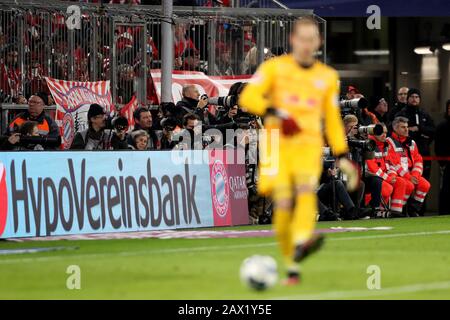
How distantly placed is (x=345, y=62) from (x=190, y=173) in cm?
1096

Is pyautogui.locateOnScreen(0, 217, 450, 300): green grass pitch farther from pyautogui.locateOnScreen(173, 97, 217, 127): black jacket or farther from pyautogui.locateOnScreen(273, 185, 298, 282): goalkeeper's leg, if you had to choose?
pyautogui.locateOnScreen(173, 97, 217, 127): black jacket

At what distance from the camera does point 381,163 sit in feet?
77.7

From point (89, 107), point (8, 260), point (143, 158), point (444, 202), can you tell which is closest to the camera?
point (8, 260)

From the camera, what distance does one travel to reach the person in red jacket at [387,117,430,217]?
23844 millimetres

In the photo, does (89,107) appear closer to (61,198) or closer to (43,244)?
(61,198)

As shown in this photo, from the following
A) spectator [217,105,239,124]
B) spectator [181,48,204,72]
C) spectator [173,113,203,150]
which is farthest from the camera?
spectator [181,48,204,72]

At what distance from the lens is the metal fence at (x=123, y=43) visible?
21.2 metres

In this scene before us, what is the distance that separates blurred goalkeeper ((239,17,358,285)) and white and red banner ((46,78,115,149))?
9945 mm

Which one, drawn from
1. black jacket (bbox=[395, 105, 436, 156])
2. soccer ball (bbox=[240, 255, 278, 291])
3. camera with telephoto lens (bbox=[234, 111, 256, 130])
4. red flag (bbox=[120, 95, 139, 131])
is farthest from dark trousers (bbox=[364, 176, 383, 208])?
soccer ball (bbox=[240, 255, 278, 291])

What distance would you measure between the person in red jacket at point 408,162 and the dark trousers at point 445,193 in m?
1.40

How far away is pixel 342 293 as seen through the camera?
1123 centimetres

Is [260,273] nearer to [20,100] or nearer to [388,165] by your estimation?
[20,100]
